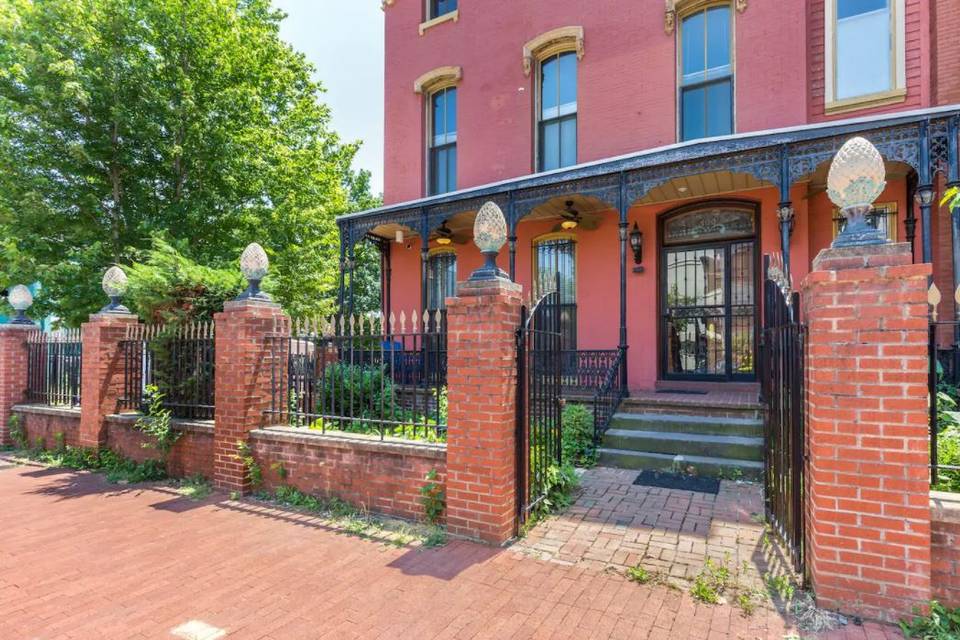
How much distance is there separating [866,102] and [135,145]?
1345 centimetres

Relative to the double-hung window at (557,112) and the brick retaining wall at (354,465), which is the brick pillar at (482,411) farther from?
the double-hung window at (557,112)

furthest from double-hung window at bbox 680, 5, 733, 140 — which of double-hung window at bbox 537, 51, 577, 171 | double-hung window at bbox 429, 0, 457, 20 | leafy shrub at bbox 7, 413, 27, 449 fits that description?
leafy shrub at bbox 7, 413, 27, 449

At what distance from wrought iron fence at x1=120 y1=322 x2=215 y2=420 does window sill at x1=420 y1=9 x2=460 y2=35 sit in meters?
8.79

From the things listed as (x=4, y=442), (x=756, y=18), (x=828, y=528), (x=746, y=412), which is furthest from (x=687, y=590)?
(x=4, y=442)

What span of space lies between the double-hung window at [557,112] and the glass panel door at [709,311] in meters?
2.89

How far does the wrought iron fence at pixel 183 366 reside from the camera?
6035 millimetres

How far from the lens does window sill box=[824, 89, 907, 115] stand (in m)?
7.23

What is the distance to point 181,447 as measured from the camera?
6.04 m

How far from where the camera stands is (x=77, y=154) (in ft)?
31.7

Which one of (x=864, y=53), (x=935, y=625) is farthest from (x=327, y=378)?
(x=864, y=53)

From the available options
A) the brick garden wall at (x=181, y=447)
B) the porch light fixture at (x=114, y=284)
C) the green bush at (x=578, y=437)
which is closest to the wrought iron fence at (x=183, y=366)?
the brick garden wall at (x=181, y=447)

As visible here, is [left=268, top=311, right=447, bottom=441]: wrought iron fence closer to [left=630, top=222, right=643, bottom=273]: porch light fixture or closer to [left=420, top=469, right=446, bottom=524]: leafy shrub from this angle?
[left=420, top=469, right=446, bottom=524]: leafy shrub

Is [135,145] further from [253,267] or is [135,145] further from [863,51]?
[863,51]

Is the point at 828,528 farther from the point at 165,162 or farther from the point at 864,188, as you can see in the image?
the point at 165,162
